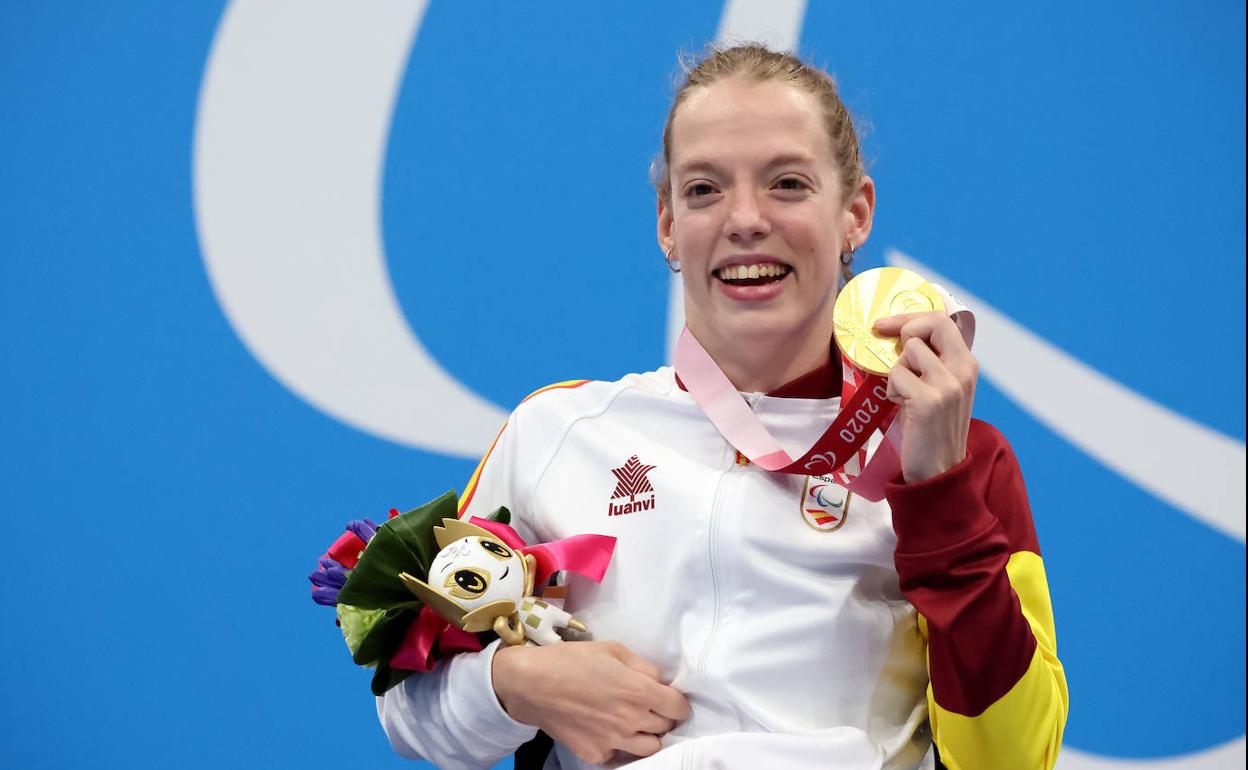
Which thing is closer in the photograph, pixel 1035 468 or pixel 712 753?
pixel 712 753

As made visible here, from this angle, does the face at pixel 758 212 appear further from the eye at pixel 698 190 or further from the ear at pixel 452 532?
the ear at pixel 452 532

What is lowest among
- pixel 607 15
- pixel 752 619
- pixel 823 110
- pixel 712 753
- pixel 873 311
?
pixel 712 753

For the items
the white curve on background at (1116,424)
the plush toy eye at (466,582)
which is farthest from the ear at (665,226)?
the white curve on background at (1116,424)

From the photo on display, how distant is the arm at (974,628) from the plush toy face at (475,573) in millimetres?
429

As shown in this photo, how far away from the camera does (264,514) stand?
2389mm

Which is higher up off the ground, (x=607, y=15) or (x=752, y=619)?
(x=607, y=15)

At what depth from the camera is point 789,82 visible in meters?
1.55

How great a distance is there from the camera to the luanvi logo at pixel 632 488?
1517 millimetres

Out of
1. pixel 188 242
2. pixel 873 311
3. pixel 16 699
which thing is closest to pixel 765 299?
pixel 873 311

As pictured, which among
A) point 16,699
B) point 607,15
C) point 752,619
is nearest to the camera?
point 752,619

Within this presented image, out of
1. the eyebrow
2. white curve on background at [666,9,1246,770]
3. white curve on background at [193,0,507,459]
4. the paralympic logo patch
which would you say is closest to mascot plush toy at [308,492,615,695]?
the paralympic logo patch

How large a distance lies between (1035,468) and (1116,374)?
0.24 metres

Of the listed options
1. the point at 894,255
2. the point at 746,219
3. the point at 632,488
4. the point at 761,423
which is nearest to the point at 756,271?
the point at 746,219

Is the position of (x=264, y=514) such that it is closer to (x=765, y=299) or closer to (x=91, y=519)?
(x=91, y=519)
